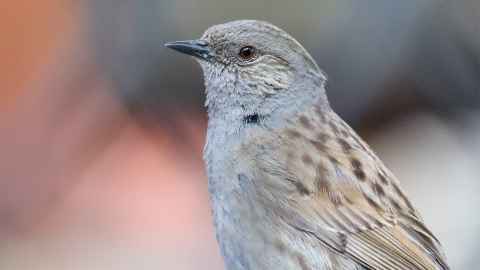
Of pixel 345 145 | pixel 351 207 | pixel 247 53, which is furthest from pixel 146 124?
pixel 351 207

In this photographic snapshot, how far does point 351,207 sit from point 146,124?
2298mm

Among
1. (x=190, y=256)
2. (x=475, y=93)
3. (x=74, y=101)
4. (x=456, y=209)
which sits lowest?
(x=190, y=256)

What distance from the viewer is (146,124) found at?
263 inches

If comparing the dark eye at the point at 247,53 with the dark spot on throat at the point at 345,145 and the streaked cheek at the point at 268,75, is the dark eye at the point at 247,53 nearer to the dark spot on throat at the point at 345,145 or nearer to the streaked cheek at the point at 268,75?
the streaked cheek at the point at 268,75

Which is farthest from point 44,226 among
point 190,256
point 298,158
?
point 298,158

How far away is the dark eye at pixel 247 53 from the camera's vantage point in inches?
195

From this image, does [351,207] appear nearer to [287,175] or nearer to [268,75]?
[287,175]

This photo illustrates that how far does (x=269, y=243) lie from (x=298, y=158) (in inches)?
15.9

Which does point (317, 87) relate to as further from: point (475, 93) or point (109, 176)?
point (109, 176)

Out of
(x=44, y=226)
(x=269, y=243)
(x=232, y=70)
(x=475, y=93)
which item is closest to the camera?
(x=269, y=243)

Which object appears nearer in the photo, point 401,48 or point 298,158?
point 298,158

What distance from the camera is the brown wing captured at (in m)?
4.56

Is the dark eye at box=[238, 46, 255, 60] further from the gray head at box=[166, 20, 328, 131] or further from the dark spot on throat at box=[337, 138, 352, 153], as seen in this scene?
the dark spot on throat at box=[337, 138, 352, 153]

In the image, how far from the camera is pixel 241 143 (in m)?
4.72
